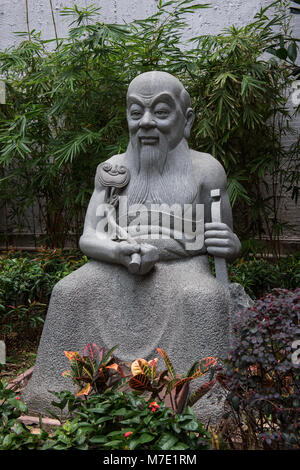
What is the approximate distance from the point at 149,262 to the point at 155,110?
919 mm

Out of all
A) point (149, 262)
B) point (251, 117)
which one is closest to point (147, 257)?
point (149, 262)

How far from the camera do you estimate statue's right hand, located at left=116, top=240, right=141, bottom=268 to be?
2.96 metres

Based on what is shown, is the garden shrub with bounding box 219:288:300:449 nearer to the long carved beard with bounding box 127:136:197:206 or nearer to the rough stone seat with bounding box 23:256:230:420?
the rough stone seat with bounding box 23:256:230:420

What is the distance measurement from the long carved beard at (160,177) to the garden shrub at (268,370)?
3.60 feet

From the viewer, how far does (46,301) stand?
4617mm

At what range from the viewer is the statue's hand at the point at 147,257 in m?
2.96

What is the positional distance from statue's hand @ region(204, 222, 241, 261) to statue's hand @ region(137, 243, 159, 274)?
317 mm

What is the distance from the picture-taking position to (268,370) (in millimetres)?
2162

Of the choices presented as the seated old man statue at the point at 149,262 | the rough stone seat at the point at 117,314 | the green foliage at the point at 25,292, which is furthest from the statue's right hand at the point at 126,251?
the green foliage at the point at 25,292

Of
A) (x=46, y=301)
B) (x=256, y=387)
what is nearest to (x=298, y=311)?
(x=256, y=387)

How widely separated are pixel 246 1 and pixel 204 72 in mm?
1207

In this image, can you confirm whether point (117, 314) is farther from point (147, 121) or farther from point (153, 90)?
point (153, 90)

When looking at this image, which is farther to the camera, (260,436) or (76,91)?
(76,91)
